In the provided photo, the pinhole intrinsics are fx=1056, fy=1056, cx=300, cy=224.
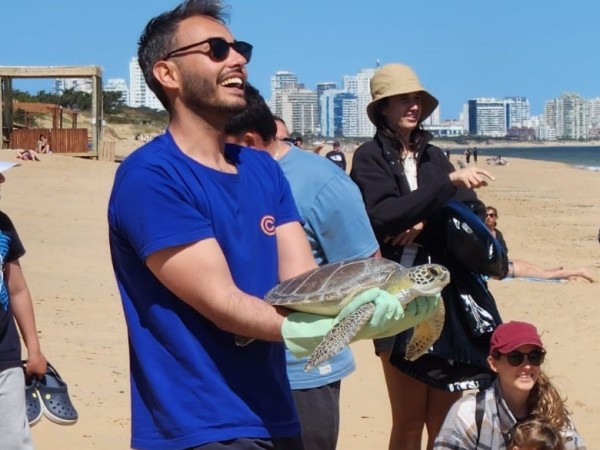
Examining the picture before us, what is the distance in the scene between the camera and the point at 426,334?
3439 millimetres

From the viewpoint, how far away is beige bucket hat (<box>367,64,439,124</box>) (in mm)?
4750

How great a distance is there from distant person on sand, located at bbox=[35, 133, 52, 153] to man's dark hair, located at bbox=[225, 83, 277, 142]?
28.6 m

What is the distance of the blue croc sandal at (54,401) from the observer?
15.4 ft

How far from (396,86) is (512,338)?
1.26 meters

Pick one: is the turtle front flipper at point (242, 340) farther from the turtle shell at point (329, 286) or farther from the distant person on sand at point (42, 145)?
the distant person on sand at point (42, 145)

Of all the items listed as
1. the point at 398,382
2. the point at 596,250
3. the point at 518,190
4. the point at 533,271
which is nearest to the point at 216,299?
the point at 398,382

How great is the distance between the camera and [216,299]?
262 centimetres

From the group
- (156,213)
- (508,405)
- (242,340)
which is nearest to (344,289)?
(242,340)

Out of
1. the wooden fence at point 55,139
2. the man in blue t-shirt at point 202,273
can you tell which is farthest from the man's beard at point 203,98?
the wooden fence at point 55,139

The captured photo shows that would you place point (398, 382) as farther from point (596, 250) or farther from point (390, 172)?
point (596, 250)

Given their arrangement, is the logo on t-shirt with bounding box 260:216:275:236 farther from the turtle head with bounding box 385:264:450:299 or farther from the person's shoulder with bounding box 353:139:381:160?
the person's shoulder with bounding box 353:139:381:160

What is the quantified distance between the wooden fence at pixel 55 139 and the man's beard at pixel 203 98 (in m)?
30.7

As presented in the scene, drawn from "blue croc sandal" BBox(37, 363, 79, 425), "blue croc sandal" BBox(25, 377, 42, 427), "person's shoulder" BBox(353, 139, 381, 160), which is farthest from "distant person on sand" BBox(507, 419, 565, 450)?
"blue croc sandal" BBox(25, 377, 42, 427)

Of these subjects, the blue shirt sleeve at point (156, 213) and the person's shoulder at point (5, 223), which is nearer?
the blue shirt sleeve at point (156, 213)
